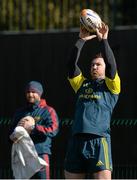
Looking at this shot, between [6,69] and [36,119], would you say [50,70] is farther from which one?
[36,119]

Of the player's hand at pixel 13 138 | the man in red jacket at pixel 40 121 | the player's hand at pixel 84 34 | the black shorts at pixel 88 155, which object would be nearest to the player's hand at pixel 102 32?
the player's hand at pixel 84 34

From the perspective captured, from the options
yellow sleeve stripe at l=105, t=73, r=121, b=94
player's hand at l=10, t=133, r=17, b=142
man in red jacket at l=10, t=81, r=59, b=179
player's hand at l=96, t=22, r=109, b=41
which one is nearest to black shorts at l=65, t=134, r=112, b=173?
yellow sleeve stripe at l=105, t=73, r=121, b=94

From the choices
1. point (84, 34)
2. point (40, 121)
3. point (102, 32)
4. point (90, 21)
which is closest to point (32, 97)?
point (40, 121)

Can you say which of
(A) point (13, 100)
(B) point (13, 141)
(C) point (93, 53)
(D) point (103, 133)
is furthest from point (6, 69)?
(D) point (103, 133)

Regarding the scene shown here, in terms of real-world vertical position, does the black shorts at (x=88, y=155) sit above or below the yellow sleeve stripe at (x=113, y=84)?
below

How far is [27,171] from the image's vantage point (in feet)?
36.1

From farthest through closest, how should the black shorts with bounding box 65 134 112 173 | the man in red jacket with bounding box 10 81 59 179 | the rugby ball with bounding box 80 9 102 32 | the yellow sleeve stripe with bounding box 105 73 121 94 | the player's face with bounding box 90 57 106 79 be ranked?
the man in red jacket with bounding box 10 81 59 179, the rugby ball with bounding box 80 9 102 32, the player's face with bounding box 90 57 106 79, the yellow sleeve stripe with bounding box 105 73 121 94, the black shorts with bounding box 65 134 112 173

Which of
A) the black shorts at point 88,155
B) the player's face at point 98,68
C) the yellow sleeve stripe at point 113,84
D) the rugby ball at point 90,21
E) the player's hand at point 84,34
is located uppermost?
the rugby ball at point 90,21

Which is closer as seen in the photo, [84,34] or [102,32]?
[102,32]

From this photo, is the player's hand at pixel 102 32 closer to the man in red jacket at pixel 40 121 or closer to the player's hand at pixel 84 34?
the player's hand at pixel 84 34

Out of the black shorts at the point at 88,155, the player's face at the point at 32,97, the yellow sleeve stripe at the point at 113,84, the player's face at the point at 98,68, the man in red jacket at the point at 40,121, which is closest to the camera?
the black shorts at the point at 88,155

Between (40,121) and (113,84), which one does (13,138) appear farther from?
(113,84)

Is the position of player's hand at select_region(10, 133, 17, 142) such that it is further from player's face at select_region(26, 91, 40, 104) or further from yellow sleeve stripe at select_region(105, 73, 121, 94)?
yellow sleeve stripe at select_region(105, 73, 121, 94)

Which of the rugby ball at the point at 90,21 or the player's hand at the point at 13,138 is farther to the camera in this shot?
the player's hand at the point at 13,138
